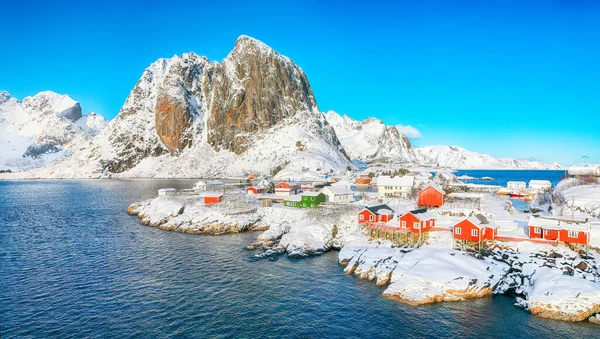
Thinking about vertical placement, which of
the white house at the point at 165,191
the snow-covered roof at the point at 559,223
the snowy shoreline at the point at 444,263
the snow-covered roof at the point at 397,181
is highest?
the snow-covered roof at the point at 397,181

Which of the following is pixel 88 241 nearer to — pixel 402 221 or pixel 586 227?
pixel 402 221

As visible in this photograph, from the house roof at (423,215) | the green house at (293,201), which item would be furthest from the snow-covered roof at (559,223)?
the green house at (293,201)

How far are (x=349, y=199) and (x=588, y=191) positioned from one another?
4540cm

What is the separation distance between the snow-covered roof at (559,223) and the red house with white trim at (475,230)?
4.42 metres

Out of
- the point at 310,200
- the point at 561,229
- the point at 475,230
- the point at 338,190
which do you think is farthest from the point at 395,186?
the point at 561,229

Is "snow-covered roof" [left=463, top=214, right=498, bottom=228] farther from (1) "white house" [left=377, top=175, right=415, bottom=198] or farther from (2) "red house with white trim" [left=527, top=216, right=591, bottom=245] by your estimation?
(1) "white house" [left=377, top=175, right=415, bottom=198]

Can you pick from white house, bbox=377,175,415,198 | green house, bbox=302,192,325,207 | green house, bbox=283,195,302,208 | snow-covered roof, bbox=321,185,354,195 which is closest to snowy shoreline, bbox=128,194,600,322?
green house, bbox=302,192,325,207

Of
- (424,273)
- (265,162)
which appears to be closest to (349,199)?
(424,273)

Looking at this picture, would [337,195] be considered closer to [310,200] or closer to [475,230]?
[310,200]

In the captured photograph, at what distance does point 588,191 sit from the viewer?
2724 inches

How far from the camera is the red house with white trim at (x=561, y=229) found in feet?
128

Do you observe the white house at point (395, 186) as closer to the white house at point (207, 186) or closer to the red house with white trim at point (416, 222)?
the red house with white trim at point (416, 222)

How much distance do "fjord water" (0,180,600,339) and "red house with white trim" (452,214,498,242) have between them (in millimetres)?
11657

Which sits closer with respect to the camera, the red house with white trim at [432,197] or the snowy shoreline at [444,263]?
the snowy shoreline at [444,263]
